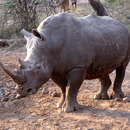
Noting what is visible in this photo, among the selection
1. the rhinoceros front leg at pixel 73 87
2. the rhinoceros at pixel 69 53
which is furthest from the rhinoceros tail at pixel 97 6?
the rhinoceros front leg at pixel 73 87

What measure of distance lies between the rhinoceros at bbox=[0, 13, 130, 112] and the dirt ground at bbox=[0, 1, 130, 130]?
269mm

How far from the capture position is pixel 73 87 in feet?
18.8

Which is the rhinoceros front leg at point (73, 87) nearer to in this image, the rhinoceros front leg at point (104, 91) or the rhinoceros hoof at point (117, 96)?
the rhinoceros front leg at point (104, 91)

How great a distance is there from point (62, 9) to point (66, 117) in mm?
9277

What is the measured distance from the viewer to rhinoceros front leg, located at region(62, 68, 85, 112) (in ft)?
18.5

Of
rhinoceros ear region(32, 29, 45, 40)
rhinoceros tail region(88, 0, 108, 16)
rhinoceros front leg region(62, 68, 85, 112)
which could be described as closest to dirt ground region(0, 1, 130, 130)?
rhinoceros front leg region(62, 68, 85, 112)

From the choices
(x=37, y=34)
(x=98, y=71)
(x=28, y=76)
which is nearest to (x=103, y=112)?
(x=98, y=71)

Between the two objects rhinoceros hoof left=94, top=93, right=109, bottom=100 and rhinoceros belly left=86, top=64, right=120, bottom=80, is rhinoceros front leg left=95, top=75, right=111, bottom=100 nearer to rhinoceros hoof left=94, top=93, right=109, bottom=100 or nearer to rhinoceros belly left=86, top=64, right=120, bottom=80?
rhinoceros hoof left=94, top=93, right=109, bottom=100

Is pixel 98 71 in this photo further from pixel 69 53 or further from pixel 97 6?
pixel 97 6

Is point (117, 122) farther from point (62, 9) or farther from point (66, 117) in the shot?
point (62, 9)

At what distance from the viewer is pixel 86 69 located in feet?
18.8

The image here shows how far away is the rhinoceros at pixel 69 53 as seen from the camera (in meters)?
5.21

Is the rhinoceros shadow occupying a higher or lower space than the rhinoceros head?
lower

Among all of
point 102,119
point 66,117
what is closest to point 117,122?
point 102,119
